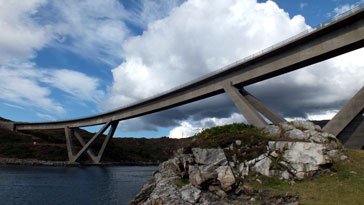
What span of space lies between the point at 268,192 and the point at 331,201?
3.71 meters

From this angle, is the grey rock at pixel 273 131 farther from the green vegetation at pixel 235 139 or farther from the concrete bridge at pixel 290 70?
the concrete bridge at pixel 290 70

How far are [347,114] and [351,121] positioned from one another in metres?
0.79

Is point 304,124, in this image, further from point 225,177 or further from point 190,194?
point 190,194

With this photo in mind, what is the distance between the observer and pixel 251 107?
104 feet

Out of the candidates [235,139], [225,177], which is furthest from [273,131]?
[225,177]

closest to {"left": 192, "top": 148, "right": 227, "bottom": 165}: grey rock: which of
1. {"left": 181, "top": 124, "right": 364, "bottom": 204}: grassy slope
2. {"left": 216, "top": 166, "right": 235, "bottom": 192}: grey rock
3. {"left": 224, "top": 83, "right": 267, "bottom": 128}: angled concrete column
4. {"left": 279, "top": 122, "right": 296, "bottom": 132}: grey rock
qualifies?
{"left": 181, "top": 124, "right": 364, "bottom": 204}: grassy slope

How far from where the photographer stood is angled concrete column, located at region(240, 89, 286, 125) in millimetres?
29189

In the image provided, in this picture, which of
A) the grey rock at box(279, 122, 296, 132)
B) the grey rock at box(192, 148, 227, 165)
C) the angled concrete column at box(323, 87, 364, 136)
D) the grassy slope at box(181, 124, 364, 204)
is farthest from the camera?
the grey rock at box(279, 122, 296, 132)

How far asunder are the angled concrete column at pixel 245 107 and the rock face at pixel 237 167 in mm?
6985

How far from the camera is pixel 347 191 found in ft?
48.0

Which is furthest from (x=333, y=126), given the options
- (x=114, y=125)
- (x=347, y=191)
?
(x=114, y=125)

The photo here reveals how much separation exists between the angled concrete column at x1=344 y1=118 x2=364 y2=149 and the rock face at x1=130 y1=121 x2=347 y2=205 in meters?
3.87

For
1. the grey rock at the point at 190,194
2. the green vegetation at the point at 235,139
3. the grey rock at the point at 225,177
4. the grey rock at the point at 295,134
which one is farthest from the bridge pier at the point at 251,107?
the grey rock at the point at 190,194

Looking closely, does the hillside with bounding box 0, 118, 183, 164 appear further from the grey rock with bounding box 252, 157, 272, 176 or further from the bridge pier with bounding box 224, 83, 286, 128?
the grey rock with bounding box 252, 157, 272, 176
